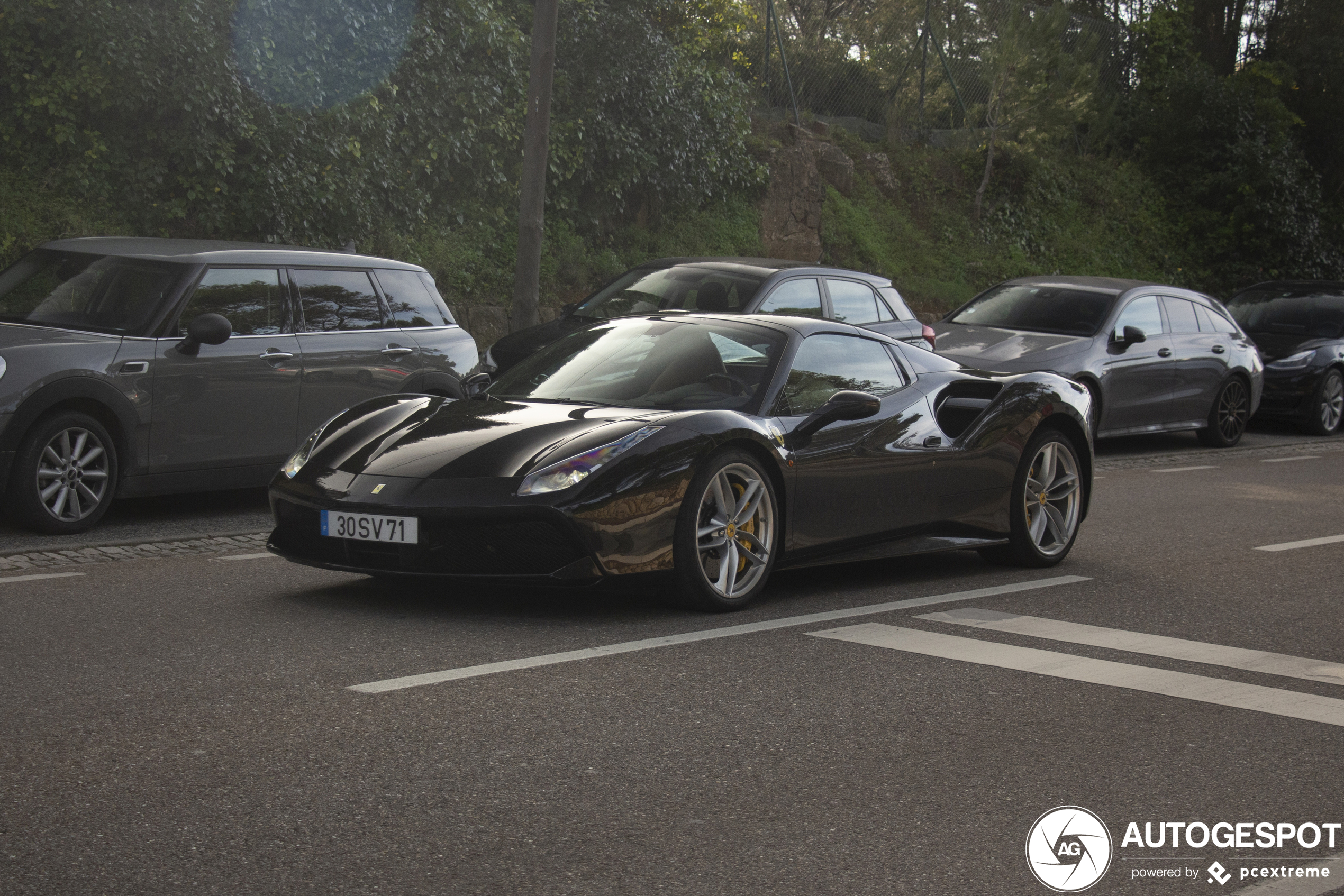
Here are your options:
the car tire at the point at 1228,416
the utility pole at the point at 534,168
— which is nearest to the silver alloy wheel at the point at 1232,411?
the car tire at the point at 1228,416

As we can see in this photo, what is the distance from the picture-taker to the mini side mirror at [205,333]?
895 cm

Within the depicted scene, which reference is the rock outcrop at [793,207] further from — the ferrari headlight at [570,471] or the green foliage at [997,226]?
the ferrari headlight at [570,471]

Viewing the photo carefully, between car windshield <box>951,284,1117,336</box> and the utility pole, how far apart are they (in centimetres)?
438

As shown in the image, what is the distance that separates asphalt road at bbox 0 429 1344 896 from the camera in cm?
365

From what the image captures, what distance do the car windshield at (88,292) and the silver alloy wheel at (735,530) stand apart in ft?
13.7

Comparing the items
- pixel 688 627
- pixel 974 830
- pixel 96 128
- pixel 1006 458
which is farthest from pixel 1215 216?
pixel 974 830

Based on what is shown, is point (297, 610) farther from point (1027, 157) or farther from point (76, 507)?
point (1027, 157)

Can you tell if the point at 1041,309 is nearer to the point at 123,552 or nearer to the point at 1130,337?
the point at 1130,337

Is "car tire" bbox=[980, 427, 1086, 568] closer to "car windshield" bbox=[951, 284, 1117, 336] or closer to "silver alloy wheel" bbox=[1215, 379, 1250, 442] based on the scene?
"car windshield" bbox=[951, 284, 1117, 336]

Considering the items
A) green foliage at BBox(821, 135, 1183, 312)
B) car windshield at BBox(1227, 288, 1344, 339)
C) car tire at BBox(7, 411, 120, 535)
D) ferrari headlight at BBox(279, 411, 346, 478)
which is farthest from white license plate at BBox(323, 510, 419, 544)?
green foliage at BBox(821, 135, 1183, 312)

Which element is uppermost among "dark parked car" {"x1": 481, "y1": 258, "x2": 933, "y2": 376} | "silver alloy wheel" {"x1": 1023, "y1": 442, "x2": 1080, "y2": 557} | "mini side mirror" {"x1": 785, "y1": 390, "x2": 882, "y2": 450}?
"dark parked car" {"x1": 481, "y1": 258, "x2": 933, "y2": 376}

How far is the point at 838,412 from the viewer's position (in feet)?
23.2

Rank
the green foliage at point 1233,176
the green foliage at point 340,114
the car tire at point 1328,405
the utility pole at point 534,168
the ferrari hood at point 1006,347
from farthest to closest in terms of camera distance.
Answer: the green foliage at point 1233,176, the car tire at point 1328,405, the green foliage at point 340,114, the utility pole at point 534,168, the ferrari hood at point 1006,347

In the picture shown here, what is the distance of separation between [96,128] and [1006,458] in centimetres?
1158
